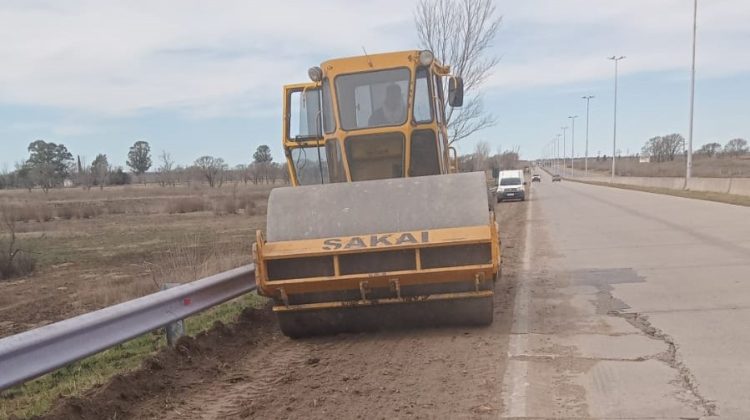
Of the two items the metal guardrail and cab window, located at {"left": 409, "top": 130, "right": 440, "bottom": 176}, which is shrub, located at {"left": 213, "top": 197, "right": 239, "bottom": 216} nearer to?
cab window, located at {"left": 409, "top": 130, "right": 440, "bottom": 176}

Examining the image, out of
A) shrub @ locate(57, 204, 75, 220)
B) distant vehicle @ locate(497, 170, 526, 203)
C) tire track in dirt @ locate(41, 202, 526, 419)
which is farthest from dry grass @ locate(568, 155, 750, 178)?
tire track in dirt @ locate(41, 202, 526, 419)

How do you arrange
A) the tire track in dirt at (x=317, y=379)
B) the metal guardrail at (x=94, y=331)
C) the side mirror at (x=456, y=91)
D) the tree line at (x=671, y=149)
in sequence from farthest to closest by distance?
the tree line at (x=671, y=149), the side mirror at (x=456, y=91), the tire track in dirt at (x=317, y=379), the metal guardrail at (x=94, y=331)

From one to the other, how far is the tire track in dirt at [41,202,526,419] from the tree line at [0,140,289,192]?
94678mm

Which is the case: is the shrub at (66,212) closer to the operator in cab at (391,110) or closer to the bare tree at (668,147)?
the operator in cab at (391,110)

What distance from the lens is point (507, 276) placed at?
11.2 metres

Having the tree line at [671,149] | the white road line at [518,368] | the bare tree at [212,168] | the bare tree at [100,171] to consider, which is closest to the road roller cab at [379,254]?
the white road line at [518,368]

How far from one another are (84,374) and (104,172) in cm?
11678

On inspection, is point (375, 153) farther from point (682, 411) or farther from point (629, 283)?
point (682, 411)

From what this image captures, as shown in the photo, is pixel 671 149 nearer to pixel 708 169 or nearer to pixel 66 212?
pixel 708 169

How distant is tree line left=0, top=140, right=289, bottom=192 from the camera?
107062 millimetres

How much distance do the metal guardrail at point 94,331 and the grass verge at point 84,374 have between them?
2.12ft

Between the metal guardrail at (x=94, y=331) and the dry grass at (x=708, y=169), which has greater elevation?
the metal guardrail at (x=94, y=331)

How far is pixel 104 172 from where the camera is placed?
115m

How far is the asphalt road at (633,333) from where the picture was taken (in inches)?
190
